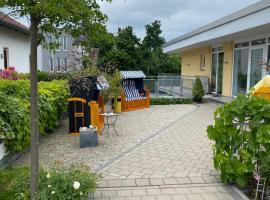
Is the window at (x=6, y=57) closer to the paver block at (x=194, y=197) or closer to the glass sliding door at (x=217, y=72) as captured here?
the glass sliding door at (x=217, y=72)

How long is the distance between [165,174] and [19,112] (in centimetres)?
265

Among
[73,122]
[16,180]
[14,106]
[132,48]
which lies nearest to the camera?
[16,180]

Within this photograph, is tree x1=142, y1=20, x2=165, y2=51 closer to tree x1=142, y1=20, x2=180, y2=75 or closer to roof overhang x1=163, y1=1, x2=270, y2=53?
tree x1=142, y1=20, x2=180, y2=75

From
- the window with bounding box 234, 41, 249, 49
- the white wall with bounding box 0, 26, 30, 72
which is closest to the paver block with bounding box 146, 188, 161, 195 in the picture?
the window with bounding box 234, 41, 249, 49

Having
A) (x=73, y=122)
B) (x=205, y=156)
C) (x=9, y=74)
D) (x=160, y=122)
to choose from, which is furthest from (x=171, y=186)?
(x=9, y=74)

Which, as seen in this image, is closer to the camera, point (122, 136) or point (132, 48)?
point (122, 136)

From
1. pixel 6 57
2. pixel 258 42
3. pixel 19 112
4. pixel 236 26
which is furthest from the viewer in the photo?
pixel 6 57

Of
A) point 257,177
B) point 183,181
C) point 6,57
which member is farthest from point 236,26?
point 6,57

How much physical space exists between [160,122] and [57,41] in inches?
258

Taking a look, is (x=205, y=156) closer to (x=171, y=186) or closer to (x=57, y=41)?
(x=171, y=186)

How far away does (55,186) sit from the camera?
138 inches

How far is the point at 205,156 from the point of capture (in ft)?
18.9

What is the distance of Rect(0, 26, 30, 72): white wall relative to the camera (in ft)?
48.0

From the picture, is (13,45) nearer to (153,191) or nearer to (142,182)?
(142,182)
